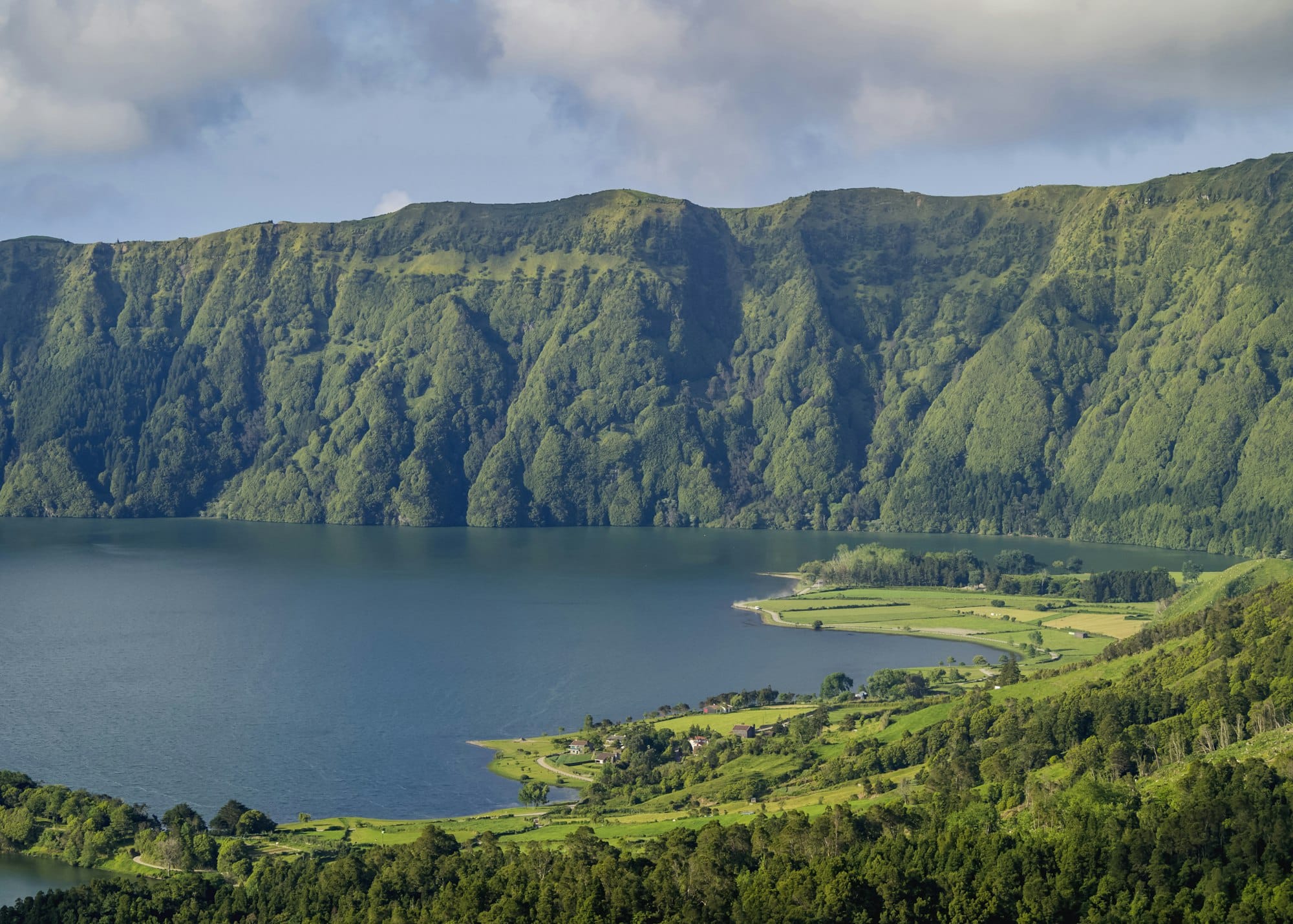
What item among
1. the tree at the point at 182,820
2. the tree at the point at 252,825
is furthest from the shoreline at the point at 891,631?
the tree at the point at 182,820

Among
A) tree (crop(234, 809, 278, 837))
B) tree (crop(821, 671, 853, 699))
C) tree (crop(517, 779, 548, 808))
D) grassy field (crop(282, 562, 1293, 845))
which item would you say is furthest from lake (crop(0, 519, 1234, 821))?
tree (crop(821, 671, 853, 699))

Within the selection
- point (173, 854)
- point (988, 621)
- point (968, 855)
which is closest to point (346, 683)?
point (173, 854)

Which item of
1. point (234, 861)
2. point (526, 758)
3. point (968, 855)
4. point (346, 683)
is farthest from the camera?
point (346, 683)

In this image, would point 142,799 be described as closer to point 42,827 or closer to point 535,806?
point 42,827

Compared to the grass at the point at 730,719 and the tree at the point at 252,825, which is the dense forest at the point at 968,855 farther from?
the grass at the point at 730,719

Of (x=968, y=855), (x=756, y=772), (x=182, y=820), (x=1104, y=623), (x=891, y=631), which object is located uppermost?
(x=1104, y=623)

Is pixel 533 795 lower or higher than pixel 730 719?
lower

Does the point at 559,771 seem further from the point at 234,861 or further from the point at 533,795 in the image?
the point at 234,861
